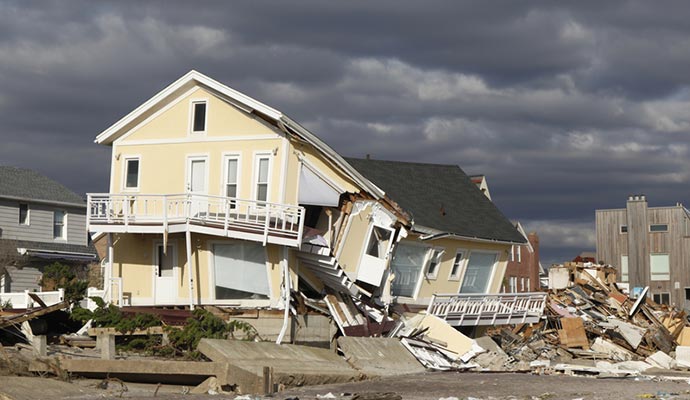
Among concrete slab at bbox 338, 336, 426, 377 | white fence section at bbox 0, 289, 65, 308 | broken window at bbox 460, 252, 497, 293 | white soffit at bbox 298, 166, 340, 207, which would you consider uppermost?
white soffit at bbox 298, 166, 340, 207

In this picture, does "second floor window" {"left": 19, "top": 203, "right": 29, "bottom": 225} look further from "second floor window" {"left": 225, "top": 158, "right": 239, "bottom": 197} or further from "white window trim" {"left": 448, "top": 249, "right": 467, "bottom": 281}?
"white window trim" {"left": 448, "top": 249, "right": 467, "bottom": 281}

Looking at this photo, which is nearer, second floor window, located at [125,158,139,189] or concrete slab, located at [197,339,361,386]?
concrete slab, located at [197,339,361,386]

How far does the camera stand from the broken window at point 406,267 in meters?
36.6

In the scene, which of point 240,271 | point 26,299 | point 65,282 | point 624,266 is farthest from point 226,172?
point 624,266

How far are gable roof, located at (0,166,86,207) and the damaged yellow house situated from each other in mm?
16752

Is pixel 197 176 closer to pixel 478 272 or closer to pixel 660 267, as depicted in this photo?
pixel 478 272

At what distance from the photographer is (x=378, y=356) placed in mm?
30531

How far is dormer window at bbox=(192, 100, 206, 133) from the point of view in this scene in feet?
109

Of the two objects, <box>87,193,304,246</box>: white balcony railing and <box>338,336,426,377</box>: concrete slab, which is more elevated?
<box>87,193,304,246</box>: white balcony railing

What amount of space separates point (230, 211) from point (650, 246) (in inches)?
2030

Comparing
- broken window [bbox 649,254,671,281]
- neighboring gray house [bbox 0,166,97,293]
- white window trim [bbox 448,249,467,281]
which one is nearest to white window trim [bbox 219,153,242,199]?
white window trim [bbox 448,249,467,281]

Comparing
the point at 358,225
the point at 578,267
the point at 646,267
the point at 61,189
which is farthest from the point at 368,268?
the point at 646,267

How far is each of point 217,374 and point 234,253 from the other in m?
9.21

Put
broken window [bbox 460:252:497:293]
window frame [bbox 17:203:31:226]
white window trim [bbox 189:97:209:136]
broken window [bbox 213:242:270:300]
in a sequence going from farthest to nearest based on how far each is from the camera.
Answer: window frame [bbox 17:203:31:226] < broken window [bbox 460:252:497:293] < white window trim [bbox 189:97:209:136] < broken window [bbox 213:242:270:300]
